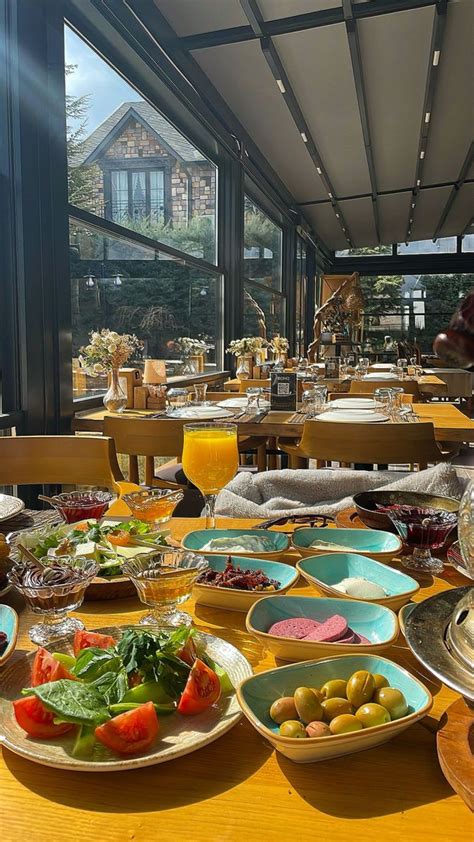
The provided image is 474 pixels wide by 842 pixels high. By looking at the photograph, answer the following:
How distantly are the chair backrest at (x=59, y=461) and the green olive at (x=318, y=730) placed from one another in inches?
60.5

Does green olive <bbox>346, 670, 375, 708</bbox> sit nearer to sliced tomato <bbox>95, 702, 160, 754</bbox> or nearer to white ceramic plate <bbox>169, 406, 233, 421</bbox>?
sliced tomato <bbox>95, 702, 160, 754</bbox>

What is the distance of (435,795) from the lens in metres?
0.47

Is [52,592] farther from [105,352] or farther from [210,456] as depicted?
[105,352]

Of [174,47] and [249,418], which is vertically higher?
[174,47]

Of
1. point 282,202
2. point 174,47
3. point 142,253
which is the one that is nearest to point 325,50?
point 174,47

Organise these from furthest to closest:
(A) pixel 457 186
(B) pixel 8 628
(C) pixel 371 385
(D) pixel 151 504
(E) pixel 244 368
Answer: (A) pixel 457 186
(E) pixel 244 368
(C) pixel 371 385
(D) pixel 151 504
(B) pixel 8 628

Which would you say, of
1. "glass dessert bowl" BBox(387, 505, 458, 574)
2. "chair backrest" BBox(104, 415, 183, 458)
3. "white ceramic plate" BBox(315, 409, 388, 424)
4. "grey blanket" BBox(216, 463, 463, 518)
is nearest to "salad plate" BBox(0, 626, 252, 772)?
"glass dessert bowl" BBox(387, 505, 458, 574)

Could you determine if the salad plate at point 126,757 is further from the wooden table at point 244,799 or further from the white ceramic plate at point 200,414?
the white ceramic plate at point 200,414

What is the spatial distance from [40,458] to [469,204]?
36.9ft

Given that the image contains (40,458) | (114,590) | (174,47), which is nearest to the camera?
(114,590)

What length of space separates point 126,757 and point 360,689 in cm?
19

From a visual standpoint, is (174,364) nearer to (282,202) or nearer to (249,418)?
(249,418)

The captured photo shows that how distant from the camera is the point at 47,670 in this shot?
0.57 meters

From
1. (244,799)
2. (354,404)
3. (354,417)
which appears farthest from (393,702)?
(354,404)
